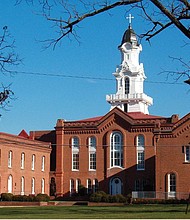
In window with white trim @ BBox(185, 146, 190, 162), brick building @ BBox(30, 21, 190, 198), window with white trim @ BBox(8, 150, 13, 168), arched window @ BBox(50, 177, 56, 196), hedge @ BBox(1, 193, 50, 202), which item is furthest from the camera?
arched window @ BBox(50, 177, 56, 196)

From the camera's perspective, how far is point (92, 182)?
68.4 m

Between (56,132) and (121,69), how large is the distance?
1375cm

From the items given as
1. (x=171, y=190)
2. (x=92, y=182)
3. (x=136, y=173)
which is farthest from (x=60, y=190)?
(x=171, y=190)

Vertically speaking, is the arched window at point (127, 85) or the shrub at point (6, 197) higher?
the arched window at point (127, 85)

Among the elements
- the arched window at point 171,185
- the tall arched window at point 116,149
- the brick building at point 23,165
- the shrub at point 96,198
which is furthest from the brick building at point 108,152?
the shrub at point 96,198

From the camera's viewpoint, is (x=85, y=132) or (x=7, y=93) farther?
(x=85, y=132)

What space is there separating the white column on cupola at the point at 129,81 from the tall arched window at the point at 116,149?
862 cm

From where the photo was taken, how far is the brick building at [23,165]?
60.0m

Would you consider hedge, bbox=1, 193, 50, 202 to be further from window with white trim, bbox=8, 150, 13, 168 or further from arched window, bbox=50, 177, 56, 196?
arched window, bbox=50, 177, 56, 196

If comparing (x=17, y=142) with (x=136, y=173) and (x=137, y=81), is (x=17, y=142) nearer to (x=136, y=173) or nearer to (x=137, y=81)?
(x=136, y=173)

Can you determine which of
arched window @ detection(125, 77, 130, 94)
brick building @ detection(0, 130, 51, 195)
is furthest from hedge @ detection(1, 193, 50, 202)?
arched window @ detection(125, 77, 130, 94)

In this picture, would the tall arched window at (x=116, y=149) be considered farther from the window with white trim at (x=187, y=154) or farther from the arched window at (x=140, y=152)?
the window with white trim at (x=187, y=154)

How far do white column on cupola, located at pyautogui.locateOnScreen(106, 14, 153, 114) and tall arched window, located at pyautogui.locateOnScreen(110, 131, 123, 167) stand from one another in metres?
8.62

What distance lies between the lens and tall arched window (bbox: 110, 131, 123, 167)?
222ft
